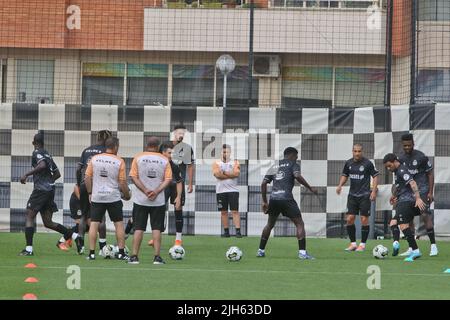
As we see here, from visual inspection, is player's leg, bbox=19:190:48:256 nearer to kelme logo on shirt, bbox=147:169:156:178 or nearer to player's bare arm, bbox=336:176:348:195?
kelme logo on shirt, bbox=147:169:156:178

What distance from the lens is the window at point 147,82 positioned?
2761 cm

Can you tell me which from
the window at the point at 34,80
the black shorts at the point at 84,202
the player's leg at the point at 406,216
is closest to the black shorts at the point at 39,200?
the black shorts at the point at 84,202

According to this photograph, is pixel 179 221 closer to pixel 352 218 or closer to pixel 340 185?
pixel 340 185

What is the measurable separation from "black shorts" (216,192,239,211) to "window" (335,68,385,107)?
175 inches

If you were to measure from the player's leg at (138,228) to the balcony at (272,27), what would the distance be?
40.7 ft

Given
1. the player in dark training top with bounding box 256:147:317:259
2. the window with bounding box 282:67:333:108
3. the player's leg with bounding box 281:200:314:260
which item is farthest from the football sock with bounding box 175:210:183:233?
the window with bounding box 282:67:333:108

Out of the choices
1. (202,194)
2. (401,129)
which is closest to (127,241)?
(202,194)

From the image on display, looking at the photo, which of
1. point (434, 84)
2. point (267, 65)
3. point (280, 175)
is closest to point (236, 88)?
point (267, 65)

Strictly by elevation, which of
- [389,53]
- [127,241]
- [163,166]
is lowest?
[127,241]

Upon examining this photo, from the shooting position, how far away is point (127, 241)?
64.1 feet

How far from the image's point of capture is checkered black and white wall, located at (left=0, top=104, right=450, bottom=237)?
2106 cm

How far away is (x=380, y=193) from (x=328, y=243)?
1818mm

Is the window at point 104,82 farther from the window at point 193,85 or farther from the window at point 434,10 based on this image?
the window at point 434,10
